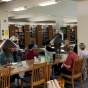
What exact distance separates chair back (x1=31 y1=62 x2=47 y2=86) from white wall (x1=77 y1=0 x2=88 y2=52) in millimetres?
2603

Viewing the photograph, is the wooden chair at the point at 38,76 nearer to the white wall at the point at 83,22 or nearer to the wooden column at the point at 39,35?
the white wall at the point at 83,22

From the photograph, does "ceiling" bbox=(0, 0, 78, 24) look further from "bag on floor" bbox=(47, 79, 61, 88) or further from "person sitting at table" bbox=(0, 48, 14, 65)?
"bag on floor" bbox=(47, 79, 61, 88)

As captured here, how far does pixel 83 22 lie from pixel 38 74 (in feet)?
9.73

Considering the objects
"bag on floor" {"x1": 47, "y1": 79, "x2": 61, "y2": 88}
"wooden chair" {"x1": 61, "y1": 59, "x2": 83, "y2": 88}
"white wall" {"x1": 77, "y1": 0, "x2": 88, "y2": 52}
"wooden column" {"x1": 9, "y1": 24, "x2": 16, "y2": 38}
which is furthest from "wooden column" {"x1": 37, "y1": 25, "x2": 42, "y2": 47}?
"bag on floor" {"x1": 47, "y1": 79, "x2": 61, "y2": 88}

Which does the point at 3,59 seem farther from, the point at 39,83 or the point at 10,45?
the point at 39,83

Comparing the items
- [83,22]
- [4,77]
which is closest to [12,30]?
[83,22]

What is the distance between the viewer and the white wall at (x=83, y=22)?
593 centimetres

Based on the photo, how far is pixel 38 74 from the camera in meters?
3.83

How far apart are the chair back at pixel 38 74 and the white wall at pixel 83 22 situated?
2.60 meters

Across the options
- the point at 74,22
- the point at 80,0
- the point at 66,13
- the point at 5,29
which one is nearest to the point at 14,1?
the point at 5,29

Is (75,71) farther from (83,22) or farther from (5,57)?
(83,22)

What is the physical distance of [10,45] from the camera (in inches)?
156

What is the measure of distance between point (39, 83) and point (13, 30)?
7.61 m

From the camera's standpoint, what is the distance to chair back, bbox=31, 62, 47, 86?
373 cm
